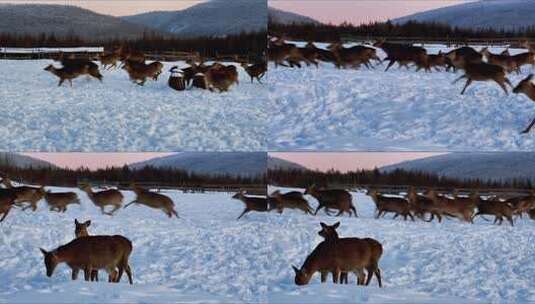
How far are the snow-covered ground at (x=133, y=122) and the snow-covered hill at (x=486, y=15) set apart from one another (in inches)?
39.3

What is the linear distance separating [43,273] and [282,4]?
6.46ft

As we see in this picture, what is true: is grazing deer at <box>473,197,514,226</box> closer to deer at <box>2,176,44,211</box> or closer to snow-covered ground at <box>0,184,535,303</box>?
snow-covered ground at <box>0,184,535,303</box>

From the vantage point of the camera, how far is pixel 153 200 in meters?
4.96

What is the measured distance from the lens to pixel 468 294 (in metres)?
4.72

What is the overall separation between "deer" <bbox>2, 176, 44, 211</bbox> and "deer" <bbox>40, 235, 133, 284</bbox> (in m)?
0.34

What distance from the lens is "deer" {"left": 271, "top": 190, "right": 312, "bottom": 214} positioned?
191 inches

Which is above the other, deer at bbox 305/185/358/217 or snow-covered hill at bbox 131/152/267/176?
snow-covered hill at bbox 131/152/267/176

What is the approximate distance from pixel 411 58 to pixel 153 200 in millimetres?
1634

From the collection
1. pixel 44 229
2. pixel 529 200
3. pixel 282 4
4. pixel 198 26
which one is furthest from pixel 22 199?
pixel 529 200

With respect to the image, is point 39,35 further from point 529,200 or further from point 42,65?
point 529,200

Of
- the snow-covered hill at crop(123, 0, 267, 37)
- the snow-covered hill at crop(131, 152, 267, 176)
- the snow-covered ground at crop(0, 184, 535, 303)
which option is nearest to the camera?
the snow-covered ground at crop(0, 184, 535, 303)

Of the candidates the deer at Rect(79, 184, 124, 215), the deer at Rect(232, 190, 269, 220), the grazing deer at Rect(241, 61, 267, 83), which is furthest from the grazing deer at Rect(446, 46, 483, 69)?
the deer at Rect(79, 184, 124, 215)

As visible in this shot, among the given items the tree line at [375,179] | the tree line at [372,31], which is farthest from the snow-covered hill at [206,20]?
the tree line at [375,179]

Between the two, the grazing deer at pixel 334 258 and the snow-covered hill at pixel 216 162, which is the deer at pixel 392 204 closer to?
the grazing deer at pixel 334 258
